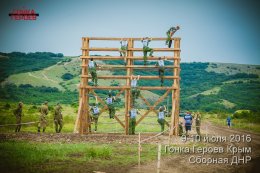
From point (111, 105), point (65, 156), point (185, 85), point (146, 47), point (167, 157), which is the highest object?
point (146, 47)

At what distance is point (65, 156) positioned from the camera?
47.8 ft

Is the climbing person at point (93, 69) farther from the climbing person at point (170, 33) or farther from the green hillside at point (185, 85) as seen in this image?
the green hillside at point (185, 85)

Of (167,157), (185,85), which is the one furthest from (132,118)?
(185,85)

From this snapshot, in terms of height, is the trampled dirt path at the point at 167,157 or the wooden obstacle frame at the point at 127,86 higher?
the wooden obstacle frame at the point at 127,86

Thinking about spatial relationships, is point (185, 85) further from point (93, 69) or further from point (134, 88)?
point (93, 69)

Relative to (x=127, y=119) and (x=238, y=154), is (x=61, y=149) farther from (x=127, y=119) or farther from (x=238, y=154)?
(x=238, y=154)

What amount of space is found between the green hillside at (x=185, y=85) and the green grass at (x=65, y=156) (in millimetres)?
80384

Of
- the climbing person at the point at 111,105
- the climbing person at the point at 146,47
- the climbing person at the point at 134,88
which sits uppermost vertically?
the climbing person at the point at 146,47

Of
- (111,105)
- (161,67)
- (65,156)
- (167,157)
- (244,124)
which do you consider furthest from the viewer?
(244,124)

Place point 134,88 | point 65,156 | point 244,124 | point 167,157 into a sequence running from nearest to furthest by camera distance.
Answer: point 65,156
point 167,157
point 134,88
point 244,124

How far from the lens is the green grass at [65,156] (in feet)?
41.3

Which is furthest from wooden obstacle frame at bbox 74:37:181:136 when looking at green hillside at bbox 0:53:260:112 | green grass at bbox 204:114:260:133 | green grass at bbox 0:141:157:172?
green hillside at bbox 0:53:260:112

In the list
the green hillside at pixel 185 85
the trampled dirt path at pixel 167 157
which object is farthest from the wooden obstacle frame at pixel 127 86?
the green hillside at pixel 185 85

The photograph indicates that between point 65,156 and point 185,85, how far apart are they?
14459 cm
